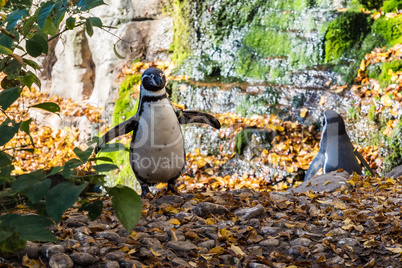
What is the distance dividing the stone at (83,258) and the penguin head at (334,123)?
480 centimetres

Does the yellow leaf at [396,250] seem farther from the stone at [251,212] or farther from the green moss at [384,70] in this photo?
the green moss at [384,70]

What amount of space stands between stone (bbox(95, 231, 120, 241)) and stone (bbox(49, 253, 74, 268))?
325 mm

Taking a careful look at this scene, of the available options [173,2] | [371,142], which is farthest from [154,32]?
[371,142]

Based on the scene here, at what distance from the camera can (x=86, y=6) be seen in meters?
1.59

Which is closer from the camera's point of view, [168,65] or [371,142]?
[371,142]

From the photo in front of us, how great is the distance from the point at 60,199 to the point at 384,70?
7.23 m

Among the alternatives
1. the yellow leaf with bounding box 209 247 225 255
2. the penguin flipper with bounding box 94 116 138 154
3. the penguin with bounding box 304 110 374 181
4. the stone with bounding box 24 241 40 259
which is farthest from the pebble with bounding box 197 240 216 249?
the penguin with bounding box 304 110 374 181

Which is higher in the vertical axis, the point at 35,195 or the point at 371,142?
the point at 35,195

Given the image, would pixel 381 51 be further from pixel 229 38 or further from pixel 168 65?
pixel 168 65

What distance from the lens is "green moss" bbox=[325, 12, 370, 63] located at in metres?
8.70

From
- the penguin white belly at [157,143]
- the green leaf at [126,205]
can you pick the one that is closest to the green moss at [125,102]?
the penguin white belly at [157,143]

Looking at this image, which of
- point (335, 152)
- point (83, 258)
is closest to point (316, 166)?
point (335, 152)

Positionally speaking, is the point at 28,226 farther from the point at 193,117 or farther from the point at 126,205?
the point at 193,117

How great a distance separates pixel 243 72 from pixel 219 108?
1.41 metres
